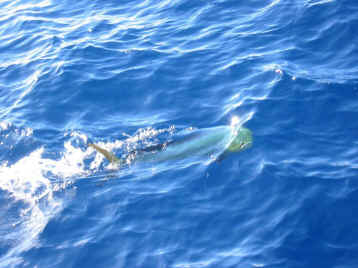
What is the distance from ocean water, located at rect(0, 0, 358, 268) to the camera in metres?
7.55

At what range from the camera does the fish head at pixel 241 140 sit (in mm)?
9352

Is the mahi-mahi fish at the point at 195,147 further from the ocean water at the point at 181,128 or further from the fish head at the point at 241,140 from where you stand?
the ocean water at the point at 181,128

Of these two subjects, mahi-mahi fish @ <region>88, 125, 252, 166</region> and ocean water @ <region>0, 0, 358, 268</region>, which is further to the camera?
mahi-mahi fish @ <region>88, 125, 252, 166</region>

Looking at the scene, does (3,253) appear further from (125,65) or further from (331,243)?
(125,65)

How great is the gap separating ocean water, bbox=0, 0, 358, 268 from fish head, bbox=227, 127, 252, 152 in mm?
213

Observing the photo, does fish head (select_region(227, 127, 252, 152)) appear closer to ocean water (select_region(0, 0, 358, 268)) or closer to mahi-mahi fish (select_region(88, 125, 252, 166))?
mahi-mahi fish (select_region(88, 125, 252, 166))

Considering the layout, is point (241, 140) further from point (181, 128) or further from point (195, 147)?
point (181, 128)

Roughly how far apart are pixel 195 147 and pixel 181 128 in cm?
111

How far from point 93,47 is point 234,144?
24.6 ft

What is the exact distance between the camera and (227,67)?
12.4m

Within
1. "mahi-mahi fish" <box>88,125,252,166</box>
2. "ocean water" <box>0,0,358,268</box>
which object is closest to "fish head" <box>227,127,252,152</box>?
"mahi-mahi fish" <box>88,125,252,166</box>

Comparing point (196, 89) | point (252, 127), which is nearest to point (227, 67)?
point (196, 89)

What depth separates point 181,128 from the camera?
10.4 meters

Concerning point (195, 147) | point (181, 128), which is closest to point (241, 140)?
point (195, 147)
